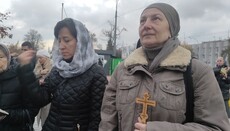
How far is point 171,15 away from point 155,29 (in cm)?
15

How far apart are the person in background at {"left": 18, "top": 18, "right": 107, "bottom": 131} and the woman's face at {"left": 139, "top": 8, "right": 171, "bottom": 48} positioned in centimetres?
84

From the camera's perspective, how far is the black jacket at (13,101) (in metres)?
3.22

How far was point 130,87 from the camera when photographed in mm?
2262

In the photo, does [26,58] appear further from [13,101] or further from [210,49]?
[210,49]

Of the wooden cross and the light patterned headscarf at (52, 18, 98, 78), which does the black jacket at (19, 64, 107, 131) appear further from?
the wooden cross

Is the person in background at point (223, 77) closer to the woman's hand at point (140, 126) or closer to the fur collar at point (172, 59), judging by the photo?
the fur collar at point (172, 59)

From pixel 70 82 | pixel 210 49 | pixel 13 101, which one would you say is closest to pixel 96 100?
pixel 70 82

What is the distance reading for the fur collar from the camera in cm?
216

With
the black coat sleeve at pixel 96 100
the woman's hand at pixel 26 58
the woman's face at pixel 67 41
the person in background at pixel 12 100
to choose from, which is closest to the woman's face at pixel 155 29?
the black coat sleeve at pixel 96 100

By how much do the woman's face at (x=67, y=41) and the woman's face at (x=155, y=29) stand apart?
0.93m

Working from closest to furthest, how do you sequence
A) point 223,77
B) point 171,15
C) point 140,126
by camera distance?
point 140,126 < point 171,15 < point 223,77

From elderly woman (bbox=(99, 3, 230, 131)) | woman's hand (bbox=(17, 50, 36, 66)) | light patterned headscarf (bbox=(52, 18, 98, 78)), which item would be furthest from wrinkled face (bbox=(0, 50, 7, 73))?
elderly woman (bbox=(99, 3, 230, 131))

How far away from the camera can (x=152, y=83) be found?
7.14 ft

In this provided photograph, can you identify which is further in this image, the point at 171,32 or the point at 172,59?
the point at 171,32
